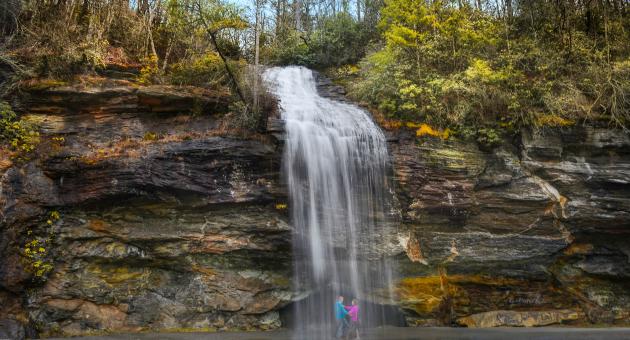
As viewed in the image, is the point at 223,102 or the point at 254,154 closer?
the point at 254,154

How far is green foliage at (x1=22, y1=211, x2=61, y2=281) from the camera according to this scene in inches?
433

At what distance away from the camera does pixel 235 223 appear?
12352mm

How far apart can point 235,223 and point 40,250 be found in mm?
5023

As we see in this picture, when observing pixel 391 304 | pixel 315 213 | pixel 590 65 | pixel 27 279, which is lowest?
pixel 391 304

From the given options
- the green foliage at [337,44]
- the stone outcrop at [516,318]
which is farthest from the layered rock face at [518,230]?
the green foliage at [337,44]

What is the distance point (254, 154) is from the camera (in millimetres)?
12531

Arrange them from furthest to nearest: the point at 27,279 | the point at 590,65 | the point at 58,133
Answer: the point at 590,65, the point at 58,133, the point at 27,279

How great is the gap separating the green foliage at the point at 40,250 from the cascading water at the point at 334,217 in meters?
6.46

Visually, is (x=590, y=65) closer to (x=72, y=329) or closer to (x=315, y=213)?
(x=315, y=213)

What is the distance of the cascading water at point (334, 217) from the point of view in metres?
12.7

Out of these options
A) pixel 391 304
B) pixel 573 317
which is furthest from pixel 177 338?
pixel 573 317

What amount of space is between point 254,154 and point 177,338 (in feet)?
17.2

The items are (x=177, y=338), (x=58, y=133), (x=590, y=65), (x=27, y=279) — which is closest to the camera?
(x=177, y=338)

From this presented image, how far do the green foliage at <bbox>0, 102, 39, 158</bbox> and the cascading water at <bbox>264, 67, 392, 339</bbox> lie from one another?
7.11 m
